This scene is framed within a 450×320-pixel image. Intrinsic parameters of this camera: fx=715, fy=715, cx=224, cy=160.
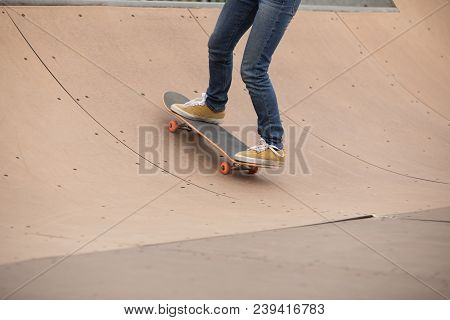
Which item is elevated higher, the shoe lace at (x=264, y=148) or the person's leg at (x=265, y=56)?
the person's leg at (x=265, y=56)

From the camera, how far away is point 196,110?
450 cm

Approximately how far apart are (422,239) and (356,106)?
2.49 m

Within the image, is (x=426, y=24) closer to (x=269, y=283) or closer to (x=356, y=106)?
(x=356, y=106)

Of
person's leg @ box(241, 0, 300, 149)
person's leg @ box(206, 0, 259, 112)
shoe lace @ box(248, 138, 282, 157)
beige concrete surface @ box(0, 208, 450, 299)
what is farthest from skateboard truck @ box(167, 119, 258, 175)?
beige concrete surface @ box(0, 208, 450, 299)

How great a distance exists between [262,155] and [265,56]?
58 cm

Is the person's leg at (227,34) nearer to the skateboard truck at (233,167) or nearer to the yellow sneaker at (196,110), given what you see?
the yellow sneaker at (196,110)

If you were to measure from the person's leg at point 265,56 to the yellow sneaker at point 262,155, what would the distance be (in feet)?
0.10

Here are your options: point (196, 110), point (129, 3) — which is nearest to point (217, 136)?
point (196, 110)

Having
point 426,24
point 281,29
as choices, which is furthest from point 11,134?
point 426,24

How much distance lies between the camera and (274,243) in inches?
125

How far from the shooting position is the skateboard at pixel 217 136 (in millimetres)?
4324

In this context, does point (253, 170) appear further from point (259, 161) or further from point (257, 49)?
point (257, 49)

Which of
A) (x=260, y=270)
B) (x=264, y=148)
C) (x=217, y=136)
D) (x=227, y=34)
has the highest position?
(x=227, y=34)

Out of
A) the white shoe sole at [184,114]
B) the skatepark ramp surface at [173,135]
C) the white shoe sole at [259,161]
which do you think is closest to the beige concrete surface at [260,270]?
the skatepark ramp surface at [173,135]
